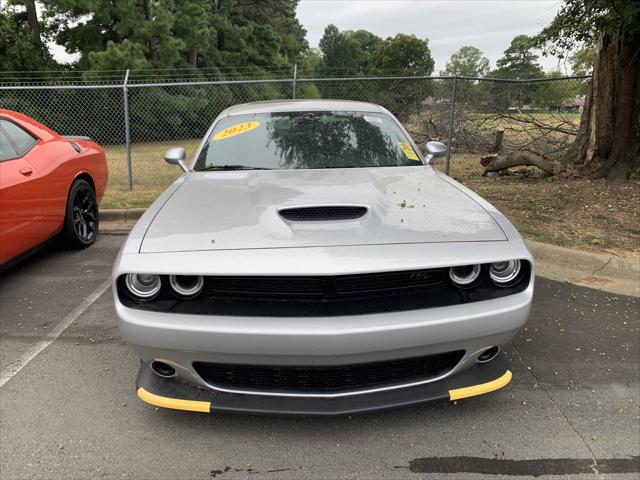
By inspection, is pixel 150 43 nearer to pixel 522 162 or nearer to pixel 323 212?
pixel 522 162

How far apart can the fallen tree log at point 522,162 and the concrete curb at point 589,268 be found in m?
3.39

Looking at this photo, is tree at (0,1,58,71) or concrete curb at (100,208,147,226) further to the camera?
tree at (0,1,58,71)

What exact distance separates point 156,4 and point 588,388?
88.6 feet

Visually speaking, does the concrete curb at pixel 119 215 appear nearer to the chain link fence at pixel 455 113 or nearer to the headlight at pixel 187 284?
the chain link fence at pixel 455 113

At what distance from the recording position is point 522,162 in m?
8.28

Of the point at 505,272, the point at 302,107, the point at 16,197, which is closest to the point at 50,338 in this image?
the point at 16,197

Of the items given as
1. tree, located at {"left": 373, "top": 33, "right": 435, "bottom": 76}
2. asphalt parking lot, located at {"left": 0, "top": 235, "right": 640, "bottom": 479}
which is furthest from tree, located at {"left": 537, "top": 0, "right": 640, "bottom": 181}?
tree, located at {"left": 373, "top": 33, "right": 435, "bottom": 76}

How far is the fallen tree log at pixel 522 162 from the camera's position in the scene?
7875 millimetres

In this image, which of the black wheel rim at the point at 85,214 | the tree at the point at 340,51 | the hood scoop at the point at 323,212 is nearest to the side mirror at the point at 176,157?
the hood scoop at the point at 323,212

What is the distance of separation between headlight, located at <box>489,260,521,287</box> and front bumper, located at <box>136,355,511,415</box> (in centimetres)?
45

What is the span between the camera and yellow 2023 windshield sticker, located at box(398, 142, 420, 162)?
12.2ft

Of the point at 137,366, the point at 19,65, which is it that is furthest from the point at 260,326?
the point at 19,65

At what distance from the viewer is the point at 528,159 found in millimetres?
8164

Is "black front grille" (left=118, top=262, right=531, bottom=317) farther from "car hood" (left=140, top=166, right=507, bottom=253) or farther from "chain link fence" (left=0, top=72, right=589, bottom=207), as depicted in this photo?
"chain link fence" (left=0, top=72, right=589, bottom=207)
